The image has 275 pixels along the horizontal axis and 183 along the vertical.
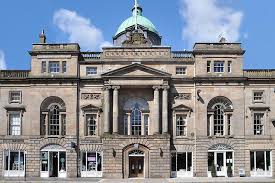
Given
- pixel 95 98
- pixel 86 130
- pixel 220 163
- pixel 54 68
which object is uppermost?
pixel 54 68

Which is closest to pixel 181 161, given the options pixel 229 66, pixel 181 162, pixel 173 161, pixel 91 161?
pixel 181 162

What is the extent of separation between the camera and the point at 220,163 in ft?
165

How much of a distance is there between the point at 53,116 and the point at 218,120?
706 inches

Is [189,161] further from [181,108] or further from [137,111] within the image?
[137,111]

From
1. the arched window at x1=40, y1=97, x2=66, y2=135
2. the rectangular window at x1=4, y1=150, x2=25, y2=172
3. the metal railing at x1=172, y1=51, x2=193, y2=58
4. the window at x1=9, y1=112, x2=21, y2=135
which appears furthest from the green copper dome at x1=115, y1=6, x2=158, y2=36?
the rectangular window at x1=4, y1=150, x2=25, y2=172

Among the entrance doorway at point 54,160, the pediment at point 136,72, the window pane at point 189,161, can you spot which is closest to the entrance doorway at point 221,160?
the window pane at point 189,161

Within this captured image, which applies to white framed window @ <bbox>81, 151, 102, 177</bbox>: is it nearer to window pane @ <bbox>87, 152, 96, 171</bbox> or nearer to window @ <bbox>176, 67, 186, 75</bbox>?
window pane @ <bbox>87, 152, 96, 171</bbox>

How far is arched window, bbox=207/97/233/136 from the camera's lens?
5081 centimetres

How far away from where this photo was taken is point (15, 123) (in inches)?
2028

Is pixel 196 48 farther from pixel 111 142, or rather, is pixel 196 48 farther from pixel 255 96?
pixel 111 142

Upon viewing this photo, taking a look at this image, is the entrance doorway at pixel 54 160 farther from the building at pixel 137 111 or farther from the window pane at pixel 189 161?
the window pane at pixel 189 161

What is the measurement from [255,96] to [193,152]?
29.9 ft

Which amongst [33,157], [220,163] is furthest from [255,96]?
[33,157]

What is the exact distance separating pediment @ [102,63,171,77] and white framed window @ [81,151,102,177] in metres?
8.71
